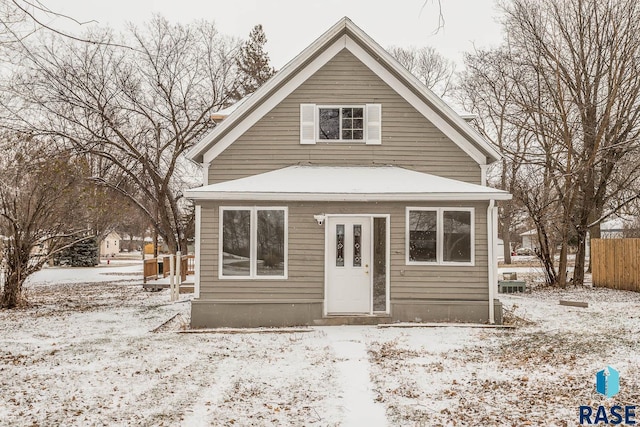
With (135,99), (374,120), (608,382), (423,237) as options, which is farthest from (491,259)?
(135,99)

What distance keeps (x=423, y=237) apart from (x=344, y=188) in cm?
208

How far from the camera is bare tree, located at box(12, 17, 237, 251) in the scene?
21.5 metres

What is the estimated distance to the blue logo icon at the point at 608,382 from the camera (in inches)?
257

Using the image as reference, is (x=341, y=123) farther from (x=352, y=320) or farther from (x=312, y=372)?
(x=312, y=372)

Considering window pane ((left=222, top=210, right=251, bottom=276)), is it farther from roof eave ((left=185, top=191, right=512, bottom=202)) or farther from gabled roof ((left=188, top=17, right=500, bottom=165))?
gabled roof ((left=188, top=17, right=500, bottom=165))

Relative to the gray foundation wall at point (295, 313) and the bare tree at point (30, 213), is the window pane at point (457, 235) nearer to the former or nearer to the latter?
the gray foundation wall at point (295, 313)

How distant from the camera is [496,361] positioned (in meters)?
8.27

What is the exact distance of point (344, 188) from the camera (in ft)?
37.5

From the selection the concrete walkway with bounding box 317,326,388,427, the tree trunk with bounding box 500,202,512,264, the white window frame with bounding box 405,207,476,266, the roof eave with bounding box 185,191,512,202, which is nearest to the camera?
the concrete walkway with bounding box 317,326,388,427

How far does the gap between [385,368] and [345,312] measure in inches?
150

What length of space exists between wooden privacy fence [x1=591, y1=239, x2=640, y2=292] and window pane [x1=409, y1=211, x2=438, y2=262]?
925 centimetres

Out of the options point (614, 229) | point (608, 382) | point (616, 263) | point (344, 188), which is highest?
point (614, 229)

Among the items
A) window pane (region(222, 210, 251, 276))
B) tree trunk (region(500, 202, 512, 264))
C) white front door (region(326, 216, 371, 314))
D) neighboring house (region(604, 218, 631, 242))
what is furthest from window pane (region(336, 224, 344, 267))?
neighboring house (region(604, 218, 631, 242))

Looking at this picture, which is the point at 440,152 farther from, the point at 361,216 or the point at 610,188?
the point at 610,188
